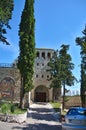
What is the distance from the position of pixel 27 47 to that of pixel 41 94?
1055 inches

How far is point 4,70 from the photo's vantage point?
4088 centimetres

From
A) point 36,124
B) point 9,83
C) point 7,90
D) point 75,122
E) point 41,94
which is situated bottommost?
point 36,124

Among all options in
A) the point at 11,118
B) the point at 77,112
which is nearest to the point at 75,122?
the point at 77,112

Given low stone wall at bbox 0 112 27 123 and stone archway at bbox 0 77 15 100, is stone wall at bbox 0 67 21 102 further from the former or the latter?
low stone wall at bbox 0 112 27 123

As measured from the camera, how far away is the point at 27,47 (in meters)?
33.3

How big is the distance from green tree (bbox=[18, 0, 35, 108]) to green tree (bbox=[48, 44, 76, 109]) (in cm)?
1285

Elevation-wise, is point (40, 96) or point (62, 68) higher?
point (62, 68)

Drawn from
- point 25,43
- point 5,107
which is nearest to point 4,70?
point 25,43

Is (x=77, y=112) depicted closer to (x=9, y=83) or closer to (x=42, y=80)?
(x=9, y=83)

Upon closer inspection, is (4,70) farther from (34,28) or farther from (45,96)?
(45,96)

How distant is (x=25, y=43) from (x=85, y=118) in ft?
61.0

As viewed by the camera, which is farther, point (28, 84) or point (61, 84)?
point (61, 84)

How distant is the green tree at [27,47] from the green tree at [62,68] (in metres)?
12.9

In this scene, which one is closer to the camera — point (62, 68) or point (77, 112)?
point (77, 112)
